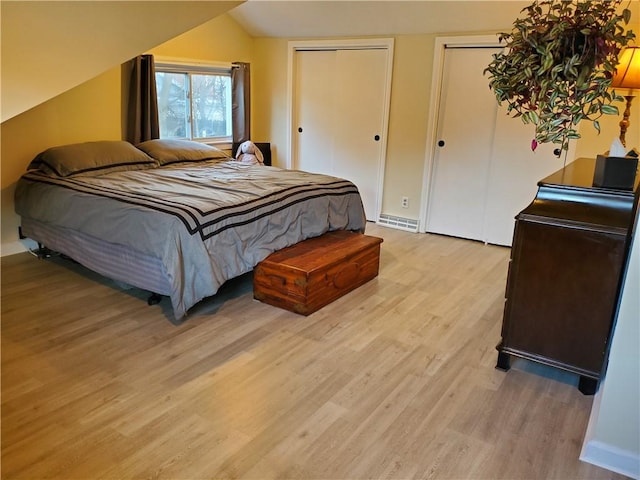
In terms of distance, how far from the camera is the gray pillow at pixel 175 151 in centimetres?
431

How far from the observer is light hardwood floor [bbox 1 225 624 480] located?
6.10ft

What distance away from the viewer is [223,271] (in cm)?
298

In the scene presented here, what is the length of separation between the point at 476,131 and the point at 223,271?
2.87m

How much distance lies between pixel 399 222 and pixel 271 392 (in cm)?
324

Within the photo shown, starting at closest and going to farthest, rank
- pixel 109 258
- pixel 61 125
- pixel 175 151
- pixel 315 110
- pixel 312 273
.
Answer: pixel 312 273 → pixel 109 258 → pixel 61 125 → pixel 175 151 → pixel 315 110

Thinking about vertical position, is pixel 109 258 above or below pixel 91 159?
below

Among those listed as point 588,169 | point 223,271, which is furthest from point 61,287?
point 588,169

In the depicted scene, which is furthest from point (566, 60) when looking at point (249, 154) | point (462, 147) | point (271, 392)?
point (249, 154)

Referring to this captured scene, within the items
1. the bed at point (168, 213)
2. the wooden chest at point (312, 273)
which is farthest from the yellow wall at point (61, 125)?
the wooden chest at point (312, 273)

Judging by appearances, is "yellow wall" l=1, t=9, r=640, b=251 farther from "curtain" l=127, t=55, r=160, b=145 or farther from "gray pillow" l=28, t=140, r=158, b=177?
"gray pillow" l=28, t=140, r=158, b=177

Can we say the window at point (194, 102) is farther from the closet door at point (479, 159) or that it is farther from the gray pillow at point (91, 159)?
the closet door at point (479, 159)

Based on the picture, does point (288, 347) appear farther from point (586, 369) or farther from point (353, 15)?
point (353, 15)

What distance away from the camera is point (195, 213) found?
2.90 m

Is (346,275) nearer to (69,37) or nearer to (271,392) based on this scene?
(271,392)
